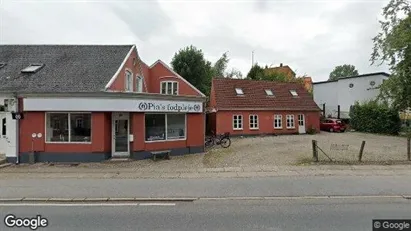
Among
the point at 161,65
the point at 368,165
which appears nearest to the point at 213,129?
the point at 161,65

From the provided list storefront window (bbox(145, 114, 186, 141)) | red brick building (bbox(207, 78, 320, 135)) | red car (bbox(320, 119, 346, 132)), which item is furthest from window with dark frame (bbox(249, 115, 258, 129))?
storefront window (bbox(145, 114, 186, 141))

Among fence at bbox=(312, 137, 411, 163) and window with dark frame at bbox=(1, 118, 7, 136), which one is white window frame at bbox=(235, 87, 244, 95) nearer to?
fence at bbox=(312, 137, 411, 163)

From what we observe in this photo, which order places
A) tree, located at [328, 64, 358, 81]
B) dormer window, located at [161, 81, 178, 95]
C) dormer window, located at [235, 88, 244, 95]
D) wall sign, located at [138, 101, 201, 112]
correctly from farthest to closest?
tree, located at [328, 64, 358, 81] → dormer window, located at [235, 88, 244, 95] → dormer window, located at [161, 81, 178, 95] → wall sign, located at [138, 101, 201, 112]

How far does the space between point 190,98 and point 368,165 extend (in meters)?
9.58

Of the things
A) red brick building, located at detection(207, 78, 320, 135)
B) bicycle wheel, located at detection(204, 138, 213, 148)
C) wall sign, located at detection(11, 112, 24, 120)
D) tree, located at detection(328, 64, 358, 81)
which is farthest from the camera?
tree, located at detection(328, 64, 358, 81)

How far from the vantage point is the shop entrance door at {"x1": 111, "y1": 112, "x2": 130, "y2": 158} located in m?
15.1

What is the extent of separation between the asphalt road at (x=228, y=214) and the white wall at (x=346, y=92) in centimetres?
3371

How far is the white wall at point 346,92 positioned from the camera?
1462 inches

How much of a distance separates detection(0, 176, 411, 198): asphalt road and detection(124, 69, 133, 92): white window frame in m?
9.23

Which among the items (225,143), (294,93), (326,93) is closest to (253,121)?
(294,93)

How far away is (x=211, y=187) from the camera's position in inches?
351

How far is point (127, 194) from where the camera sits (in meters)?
A: 8.15

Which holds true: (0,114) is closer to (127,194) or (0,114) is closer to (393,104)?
(127,194)

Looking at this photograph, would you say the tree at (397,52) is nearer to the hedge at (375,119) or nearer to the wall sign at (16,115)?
the hedge at (375,119)
